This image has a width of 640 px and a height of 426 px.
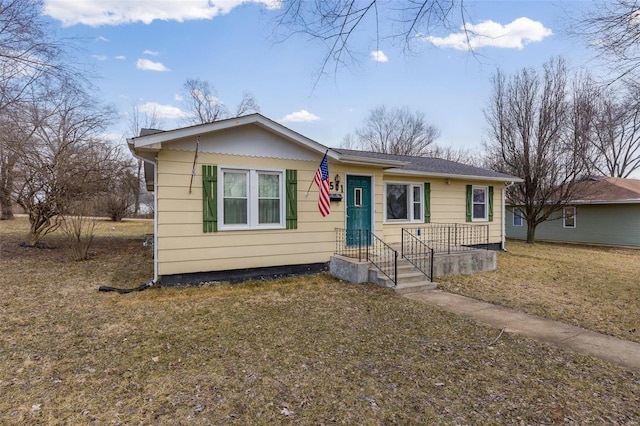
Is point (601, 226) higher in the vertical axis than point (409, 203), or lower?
lower

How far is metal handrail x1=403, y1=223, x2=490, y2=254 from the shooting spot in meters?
10.1

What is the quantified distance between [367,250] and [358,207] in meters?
1.74

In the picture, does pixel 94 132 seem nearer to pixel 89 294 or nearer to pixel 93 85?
pixel 93 85

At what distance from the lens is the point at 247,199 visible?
7.23 meters

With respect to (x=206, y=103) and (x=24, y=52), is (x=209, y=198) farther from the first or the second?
(x=206, y=103)

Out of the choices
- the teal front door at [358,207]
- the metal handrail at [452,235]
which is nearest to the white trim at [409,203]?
the metal handrail at [452,235]

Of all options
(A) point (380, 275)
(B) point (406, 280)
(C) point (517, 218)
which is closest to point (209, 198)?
(A) point (380, 275)

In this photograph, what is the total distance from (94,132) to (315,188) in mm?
10490

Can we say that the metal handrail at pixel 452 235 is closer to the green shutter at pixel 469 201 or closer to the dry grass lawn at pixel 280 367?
the green shutter at pixel 469 201

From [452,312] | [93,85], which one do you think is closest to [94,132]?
[93,85]

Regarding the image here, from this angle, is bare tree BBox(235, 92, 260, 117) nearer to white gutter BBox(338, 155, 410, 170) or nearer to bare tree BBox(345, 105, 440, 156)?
bare tree BBox(345, 105, 440, 156)

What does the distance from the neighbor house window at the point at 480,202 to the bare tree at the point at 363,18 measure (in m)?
9.92

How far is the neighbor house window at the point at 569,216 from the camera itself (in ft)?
57.2

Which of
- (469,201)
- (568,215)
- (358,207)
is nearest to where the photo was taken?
(358,207)
